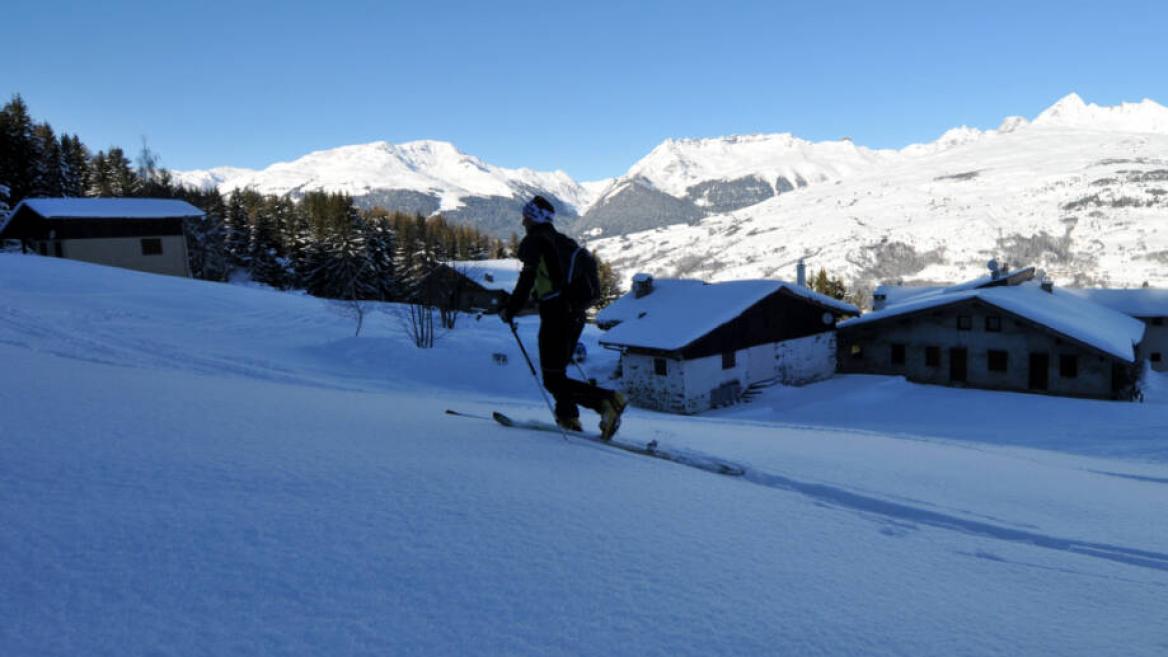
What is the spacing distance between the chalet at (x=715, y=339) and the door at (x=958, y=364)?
16.9 ft

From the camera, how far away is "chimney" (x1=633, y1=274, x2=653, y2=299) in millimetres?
34656

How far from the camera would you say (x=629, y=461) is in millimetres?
4508

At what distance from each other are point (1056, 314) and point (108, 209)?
54080 millimetres

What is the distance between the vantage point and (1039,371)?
28172 mm

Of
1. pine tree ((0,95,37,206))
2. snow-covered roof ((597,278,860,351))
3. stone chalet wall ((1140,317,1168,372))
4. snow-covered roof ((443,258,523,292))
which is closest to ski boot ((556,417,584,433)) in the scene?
snow-covered roof ((597,278,860,351))

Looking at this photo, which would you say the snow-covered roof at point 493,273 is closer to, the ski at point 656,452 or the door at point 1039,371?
the door at point 1039,371

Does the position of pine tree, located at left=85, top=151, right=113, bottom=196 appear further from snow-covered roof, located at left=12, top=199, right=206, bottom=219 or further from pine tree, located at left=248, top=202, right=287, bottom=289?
snow-covered roof, located at left=12, top=199, right=206, bottom=219

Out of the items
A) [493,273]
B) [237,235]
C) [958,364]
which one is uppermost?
[237,235]

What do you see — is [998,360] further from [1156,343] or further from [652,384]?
[1156,343]

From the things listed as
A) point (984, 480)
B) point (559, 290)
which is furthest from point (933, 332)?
point (559, 290)

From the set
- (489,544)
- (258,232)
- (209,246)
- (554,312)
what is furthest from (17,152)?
(489,544)

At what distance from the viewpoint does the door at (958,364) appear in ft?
98.6

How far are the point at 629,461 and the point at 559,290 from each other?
1.58 m

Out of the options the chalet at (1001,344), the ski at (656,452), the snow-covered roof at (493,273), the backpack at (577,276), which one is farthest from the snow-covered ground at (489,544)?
the snow-covered roof at (493,273)
